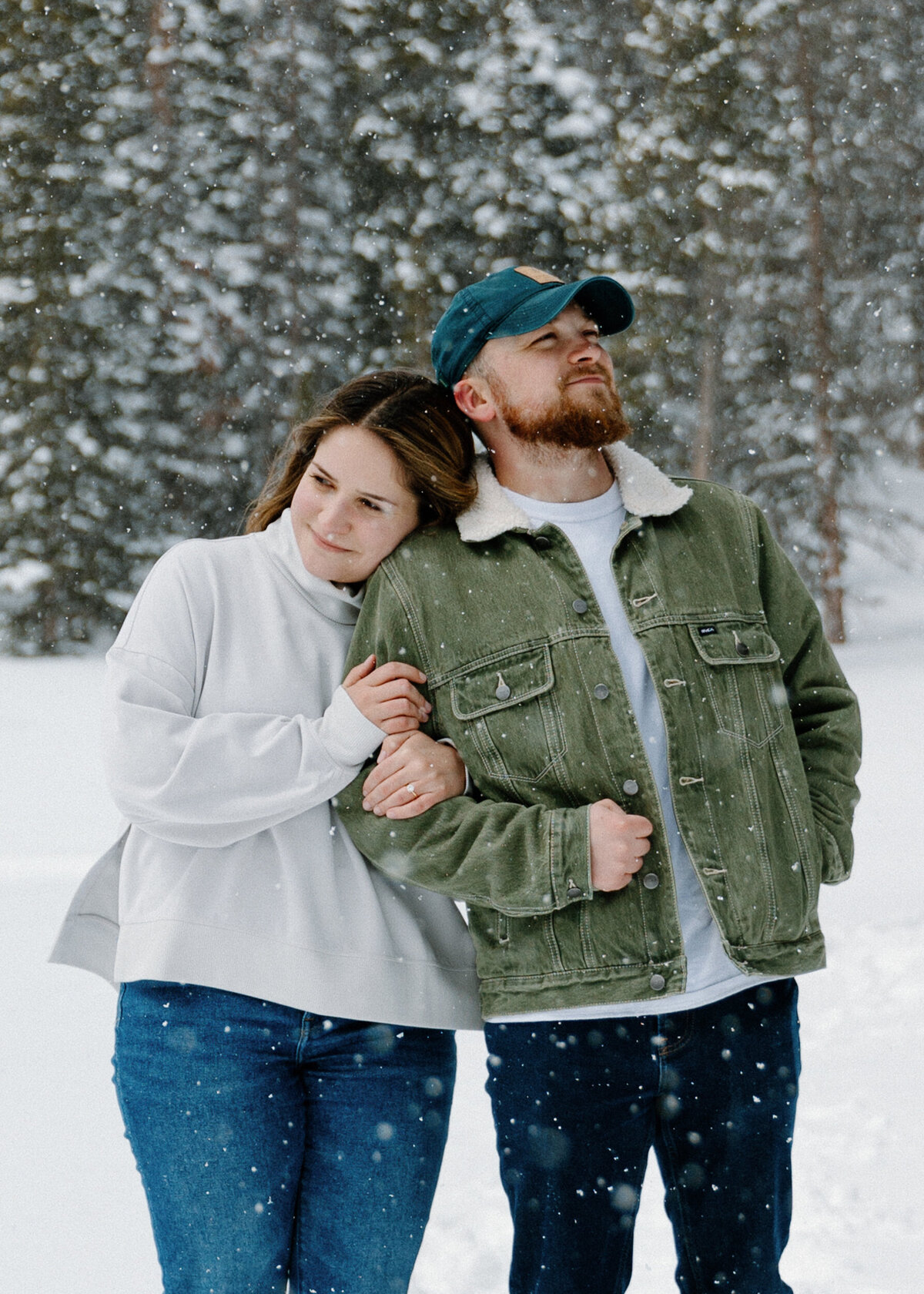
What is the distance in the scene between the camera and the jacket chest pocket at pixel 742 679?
2084 millimetres

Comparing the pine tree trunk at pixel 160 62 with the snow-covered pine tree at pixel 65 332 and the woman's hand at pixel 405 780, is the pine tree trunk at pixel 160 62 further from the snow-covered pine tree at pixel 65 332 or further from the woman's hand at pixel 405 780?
the woman's hand at pixel 405 780

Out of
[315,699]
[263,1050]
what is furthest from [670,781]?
[263,1050]

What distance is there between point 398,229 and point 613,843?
13.8 m

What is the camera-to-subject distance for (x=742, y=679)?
211cm

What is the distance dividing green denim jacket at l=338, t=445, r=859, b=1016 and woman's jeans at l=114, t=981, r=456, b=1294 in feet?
0.90

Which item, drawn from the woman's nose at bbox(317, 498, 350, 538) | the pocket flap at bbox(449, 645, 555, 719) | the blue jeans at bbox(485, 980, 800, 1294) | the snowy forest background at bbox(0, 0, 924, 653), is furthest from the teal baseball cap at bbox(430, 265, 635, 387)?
the snowy forest background at bbox(0, 0, 924, 653)

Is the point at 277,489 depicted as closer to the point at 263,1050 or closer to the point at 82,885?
the point at 82,885

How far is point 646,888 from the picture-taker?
6.59ft

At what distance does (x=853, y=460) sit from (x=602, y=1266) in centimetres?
1373

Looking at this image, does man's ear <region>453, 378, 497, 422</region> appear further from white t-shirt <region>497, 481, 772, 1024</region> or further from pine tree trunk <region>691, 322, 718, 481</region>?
pine tree trunk <region>691, 322, 718, 481</region>

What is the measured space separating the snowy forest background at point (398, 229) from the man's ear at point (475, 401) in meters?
12.0

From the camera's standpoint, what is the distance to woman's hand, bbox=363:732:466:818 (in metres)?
1.94

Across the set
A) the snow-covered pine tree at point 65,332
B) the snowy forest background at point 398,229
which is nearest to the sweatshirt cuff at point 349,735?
the snowy forest background at point 398,229

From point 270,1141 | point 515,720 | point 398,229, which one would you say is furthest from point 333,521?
point 398,229
